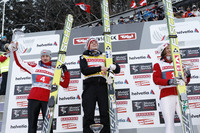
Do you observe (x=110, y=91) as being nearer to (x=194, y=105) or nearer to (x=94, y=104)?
(x=94, y=104)

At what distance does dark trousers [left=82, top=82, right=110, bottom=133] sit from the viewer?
275 centimetres

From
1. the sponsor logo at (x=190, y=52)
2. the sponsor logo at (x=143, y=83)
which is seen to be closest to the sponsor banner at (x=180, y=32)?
the sponsor logo at (x=190, y=52)

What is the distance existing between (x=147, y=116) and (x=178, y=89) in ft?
4.59

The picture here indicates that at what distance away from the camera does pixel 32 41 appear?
4.38m

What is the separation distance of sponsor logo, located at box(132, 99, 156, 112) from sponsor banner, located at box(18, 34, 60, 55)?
6.79ft

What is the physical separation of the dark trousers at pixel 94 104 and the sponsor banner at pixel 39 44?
1.78 m

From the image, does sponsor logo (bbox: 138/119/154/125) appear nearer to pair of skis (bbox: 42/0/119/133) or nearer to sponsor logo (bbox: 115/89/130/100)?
sponsor logo (bbox: 115/89/130/100)

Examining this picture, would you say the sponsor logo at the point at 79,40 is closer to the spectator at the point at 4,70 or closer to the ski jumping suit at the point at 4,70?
the spectator at the point at 4,70

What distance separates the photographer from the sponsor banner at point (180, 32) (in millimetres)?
4004

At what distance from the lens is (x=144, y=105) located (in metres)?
3.83

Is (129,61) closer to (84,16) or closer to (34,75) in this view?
(34,75)

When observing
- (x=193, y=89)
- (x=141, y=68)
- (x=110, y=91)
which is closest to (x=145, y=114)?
(x=141, y=68)

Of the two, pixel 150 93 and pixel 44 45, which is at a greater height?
pixel 44 45

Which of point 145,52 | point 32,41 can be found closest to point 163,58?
point 145,52
